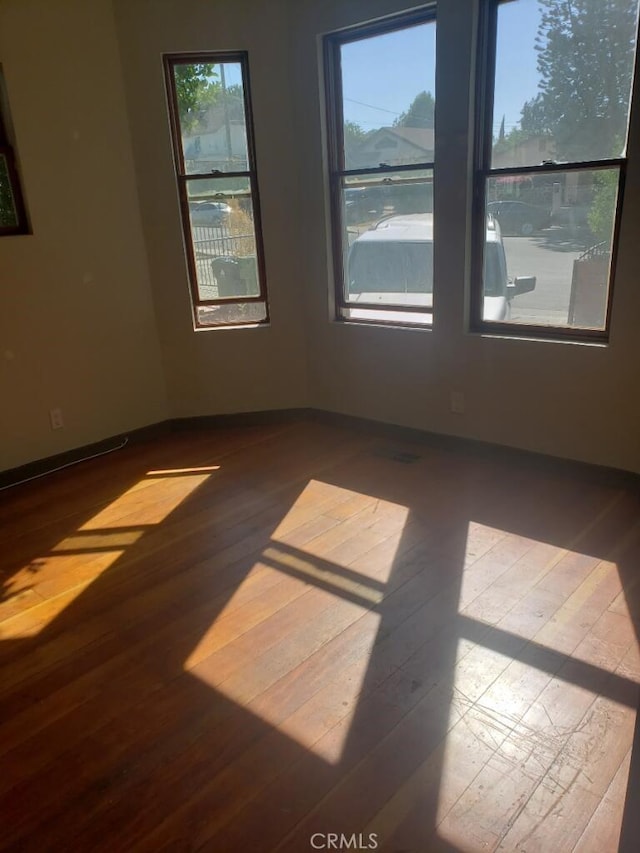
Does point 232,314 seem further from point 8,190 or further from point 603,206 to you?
point 603,206

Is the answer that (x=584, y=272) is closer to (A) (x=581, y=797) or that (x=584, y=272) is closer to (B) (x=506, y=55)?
(B) (x=506, y=55)

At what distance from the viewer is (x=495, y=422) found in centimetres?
→ 363


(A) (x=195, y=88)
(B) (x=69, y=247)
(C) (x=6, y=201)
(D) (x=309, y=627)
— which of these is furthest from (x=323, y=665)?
(A) (x=195, y=88)

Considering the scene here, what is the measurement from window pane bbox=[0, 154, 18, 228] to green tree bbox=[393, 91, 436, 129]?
2.29 metres

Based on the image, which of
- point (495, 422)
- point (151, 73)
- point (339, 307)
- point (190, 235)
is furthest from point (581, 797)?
point (151, 73)

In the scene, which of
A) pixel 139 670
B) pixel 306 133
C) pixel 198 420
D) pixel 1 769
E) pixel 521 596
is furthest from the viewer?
pixel 198 420

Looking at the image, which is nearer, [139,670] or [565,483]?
[139,670]

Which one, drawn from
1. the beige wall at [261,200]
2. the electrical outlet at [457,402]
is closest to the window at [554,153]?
the electrical outlet at [457,402]

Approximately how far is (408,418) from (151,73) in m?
2.72

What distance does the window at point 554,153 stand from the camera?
2.88m

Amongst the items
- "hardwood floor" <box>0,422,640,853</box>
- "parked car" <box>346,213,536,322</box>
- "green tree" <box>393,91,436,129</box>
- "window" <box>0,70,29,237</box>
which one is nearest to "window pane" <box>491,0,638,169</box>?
"green tree" <box>393,91,436,129</box>

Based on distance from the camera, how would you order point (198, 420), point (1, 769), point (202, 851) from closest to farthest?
point (202, 851) → point (1, 769) → point (198, 420)

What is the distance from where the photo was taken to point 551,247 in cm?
323

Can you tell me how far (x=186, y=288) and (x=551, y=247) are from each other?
7.75 feet
